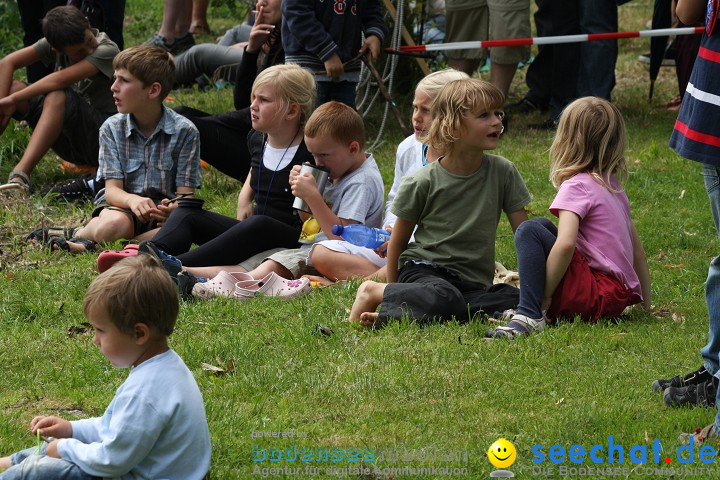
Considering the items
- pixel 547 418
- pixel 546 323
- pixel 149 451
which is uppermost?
pixel 149 451

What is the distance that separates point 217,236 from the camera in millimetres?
6367

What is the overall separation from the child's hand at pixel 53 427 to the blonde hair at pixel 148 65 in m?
3.77

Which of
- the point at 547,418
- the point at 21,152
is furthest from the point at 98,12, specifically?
the point at 547,418

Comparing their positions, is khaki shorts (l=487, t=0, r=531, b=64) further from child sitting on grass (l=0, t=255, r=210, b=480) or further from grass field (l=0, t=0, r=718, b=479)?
child sitting on grass (l=0, t=255, r=210, b=480)

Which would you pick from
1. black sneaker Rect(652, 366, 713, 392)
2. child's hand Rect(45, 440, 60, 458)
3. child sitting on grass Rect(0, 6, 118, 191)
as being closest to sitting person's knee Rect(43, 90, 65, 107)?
child sitting on grass Rect(0, 6, 118, 191)

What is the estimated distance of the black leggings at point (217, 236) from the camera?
242 inches

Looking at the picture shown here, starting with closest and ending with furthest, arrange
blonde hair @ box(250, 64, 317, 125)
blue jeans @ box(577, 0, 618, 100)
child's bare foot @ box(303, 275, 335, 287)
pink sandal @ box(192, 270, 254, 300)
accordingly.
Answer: pink sandal @ box(192, 270, 254, 300), child's bare foot @ box(303, 275, 335, 287), blonde hair @ box(250, 64, 317, 125), blue jeans @ box(577, 0, 618, 100)

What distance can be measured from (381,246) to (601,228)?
139 centimetres

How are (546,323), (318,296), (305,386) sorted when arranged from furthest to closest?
(318,296) → (546,323) → (305,386)

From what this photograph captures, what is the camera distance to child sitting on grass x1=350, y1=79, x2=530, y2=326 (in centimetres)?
511

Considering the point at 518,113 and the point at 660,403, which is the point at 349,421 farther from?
the point at 518,113

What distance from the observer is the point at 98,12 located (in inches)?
367

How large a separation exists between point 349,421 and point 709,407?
128cm

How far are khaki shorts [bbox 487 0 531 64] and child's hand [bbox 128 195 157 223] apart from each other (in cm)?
409
